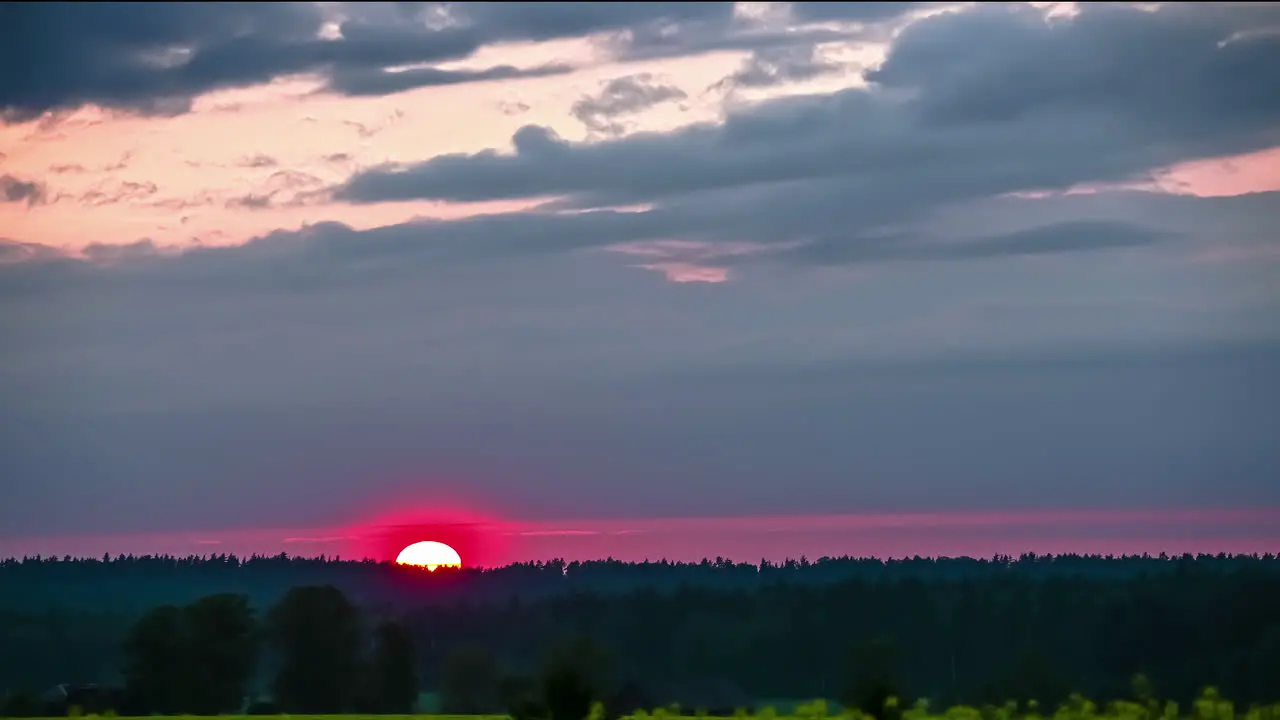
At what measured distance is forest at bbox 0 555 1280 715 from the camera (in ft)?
187

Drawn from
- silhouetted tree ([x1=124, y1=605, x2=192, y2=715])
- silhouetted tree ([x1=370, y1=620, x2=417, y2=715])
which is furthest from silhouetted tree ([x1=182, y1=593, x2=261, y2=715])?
silhouetted tree ([x1=370, y1=620, x2=417, y2=715])

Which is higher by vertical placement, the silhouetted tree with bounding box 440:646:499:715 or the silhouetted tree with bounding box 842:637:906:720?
the silhouetted tree with bounding box 842:637:906:720

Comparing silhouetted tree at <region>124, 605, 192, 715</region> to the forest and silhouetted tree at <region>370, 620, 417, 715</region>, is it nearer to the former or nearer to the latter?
the forest

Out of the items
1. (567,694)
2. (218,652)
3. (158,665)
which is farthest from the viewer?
(218,652)

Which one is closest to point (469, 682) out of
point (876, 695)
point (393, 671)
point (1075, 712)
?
point (393, 671)

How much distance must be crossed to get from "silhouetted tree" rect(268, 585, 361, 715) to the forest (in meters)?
0.08

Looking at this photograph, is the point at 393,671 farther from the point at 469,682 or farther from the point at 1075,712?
the point at 1075,712

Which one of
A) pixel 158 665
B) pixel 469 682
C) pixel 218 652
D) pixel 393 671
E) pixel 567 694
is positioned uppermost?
pixel 218 652

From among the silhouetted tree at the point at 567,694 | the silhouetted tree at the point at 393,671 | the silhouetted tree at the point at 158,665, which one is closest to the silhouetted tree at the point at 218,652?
the silhouetted tree at the point at 158,665

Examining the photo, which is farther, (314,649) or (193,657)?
(314,649)

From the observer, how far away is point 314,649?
62.5 m

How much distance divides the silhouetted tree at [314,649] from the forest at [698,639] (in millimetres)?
77

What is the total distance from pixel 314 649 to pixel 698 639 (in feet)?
82.3

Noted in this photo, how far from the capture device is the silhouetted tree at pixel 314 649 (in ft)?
202
